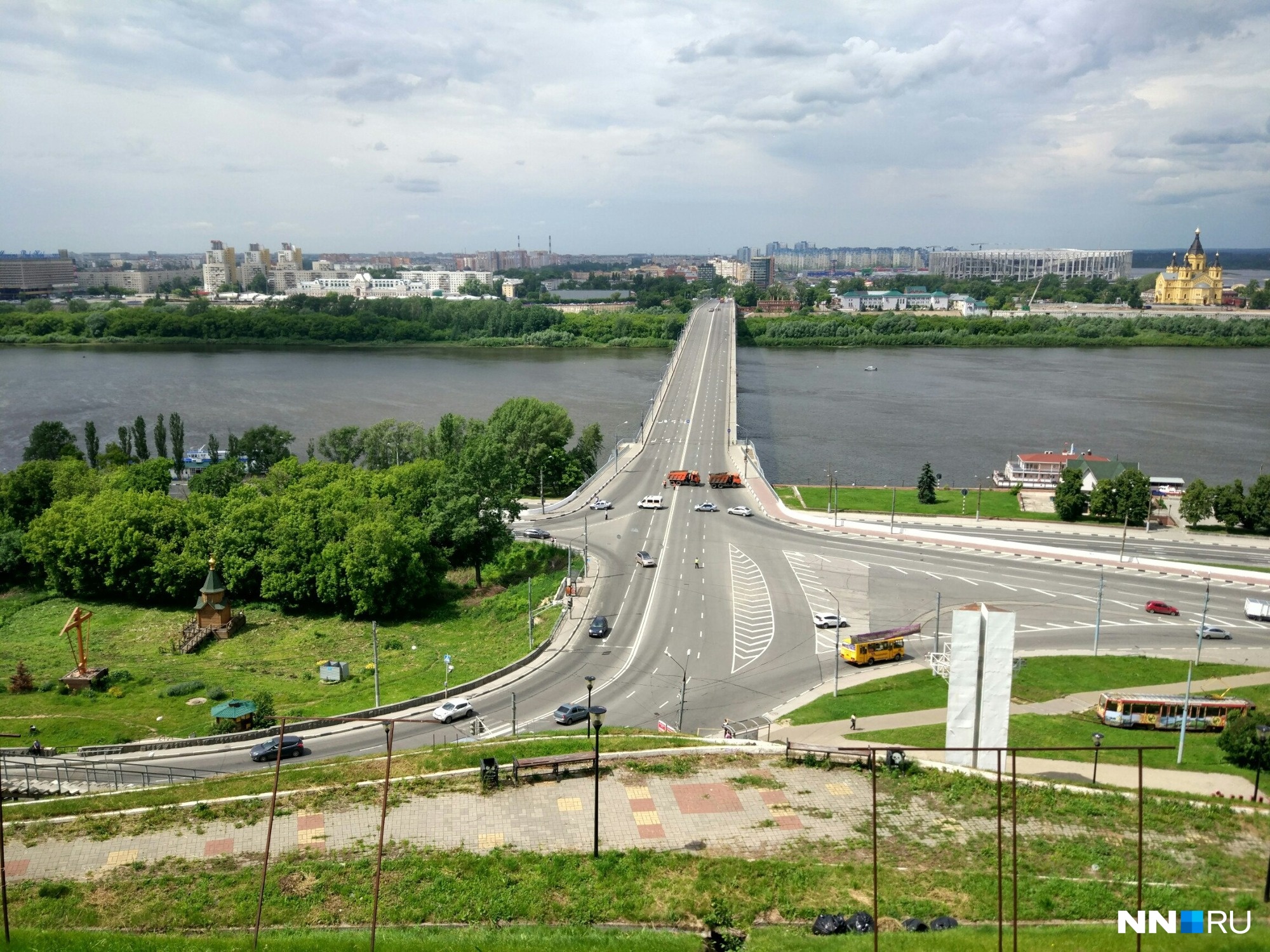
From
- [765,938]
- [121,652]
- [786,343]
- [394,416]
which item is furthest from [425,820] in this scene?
[786,343]

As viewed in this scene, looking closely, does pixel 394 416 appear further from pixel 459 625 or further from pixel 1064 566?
pixel 1064 566

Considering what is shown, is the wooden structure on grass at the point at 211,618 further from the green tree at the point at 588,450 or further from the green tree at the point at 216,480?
the green tree at the point at 588,450

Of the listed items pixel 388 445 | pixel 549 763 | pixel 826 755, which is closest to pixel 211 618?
pixel 549 763

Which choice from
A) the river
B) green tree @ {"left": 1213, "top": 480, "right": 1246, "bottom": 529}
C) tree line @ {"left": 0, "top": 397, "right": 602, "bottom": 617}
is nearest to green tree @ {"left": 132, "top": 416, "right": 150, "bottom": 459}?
the river

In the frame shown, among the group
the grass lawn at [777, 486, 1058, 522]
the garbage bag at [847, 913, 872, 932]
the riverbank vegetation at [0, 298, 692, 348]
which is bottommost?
the grass lawn at [777, 486, 1058, 522]

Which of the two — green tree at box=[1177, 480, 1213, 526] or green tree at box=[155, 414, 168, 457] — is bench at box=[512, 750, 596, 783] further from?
green tree at box=[155, 414, 168, 457]

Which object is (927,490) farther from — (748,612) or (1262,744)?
(1262,744)
